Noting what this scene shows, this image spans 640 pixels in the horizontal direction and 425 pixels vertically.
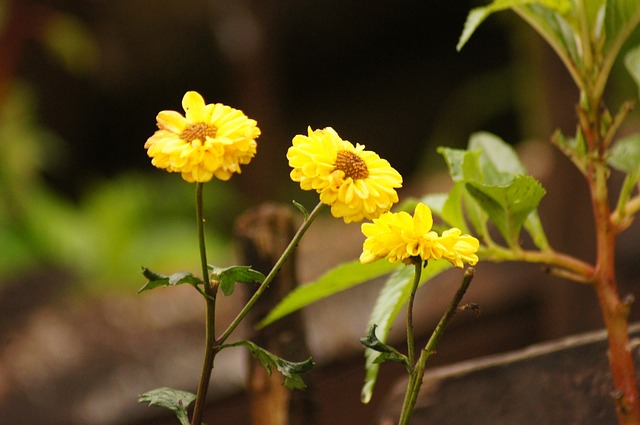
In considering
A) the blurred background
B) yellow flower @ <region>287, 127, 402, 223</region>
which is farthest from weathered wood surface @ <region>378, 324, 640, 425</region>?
the blurred background

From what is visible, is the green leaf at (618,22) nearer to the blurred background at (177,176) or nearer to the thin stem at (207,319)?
the thin stem at (207,319)

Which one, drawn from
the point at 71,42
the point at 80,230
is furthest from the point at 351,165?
the point at 71,42

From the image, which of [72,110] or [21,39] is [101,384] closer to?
[21,39]

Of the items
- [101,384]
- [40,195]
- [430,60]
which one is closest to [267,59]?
[40,195]

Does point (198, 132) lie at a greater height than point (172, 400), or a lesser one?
greater

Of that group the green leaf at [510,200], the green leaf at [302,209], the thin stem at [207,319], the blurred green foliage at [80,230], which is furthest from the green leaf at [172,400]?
the blurred green foliage at [80,230]

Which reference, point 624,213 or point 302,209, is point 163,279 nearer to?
point 302,209
